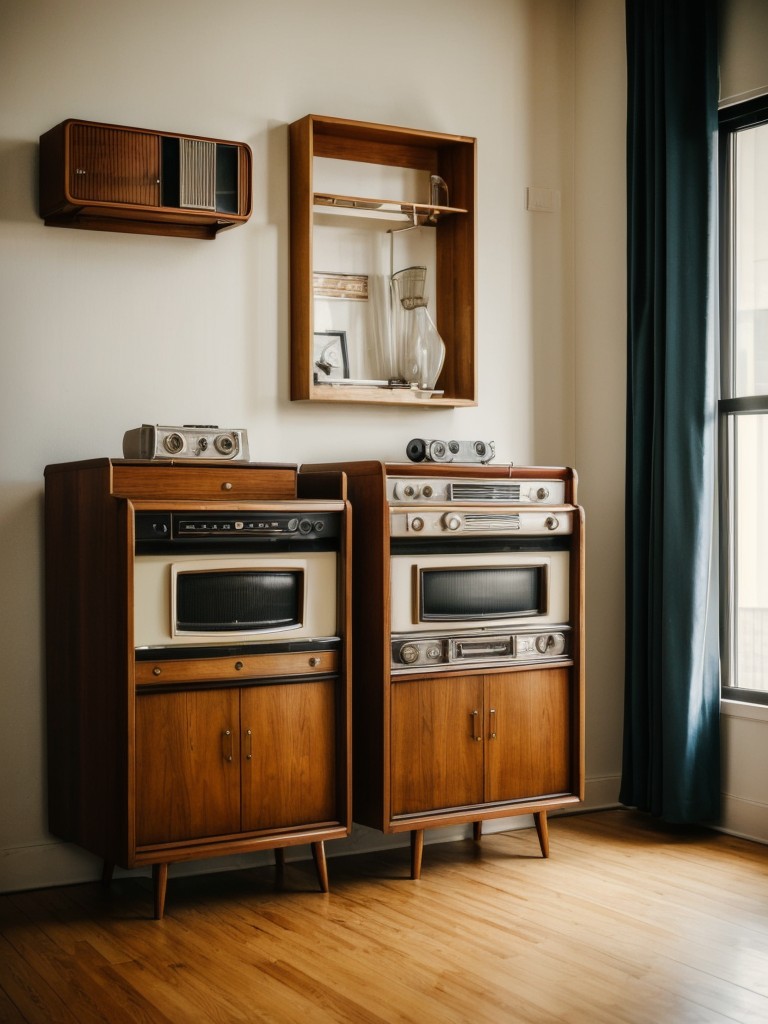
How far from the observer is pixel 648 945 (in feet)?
9.66

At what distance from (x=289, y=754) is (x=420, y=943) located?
616 mm

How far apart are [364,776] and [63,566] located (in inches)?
41.9

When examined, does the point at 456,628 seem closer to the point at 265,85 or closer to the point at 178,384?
the point at 178,384

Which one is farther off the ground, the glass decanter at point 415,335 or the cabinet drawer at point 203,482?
the glass decanter at point 415,335

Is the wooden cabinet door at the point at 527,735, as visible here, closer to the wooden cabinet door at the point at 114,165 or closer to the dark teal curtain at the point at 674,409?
the dark teal curtain at the point at 674,409

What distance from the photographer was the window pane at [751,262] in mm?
3943

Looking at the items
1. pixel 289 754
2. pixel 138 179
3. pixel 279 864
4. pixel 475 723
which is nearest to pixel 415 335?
pixel 138 179

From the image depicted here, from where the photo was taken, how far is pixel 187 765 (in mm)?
3084

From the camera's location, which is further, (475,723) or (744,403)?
(744,403)

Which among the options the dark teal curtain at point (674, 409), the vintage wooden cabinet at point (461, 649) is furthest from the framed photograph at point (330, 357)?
the dark teal curtain at point (674, 409)

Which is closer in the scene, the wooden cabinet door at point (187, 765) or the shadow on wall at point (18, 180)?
the wooden cabinet door at point (187, 765)

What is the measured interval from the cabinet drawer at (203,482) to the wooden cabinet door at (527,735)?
0.89 meters

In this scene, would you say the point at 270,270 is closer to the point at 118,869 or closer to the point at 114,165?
the point at 114,165

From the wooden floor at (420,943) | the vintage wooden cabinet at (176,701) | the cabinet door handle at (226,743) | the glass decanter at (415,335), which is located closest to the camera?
the wooden floor at (420,943)
